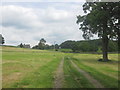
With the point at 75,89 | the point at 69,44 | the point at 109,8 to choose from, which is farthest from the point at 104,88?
the point at 69,44

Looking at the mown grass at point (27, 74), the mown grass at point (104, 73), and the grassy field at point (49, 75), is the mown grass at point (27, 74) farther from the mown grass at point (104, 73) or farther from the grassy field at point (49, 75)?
the mown grass at point (104, 73)

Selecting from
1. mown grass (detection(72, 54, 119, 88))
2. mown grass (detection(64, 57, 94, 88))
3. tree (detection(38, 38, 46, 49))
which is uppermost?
tree (detection(38, 38, 46, 49))

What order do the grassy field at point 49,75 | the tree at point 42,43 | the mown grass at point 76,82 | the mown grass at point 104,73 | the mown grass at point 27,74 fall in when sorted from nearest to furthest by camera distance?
the mown grass at point 76,82 < the grassy field at point 49,75 < the mown grass at point 27,74 < the mown grass at point 104,73 < the tree at point 42,43

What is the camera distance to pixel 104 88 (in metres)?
9.45

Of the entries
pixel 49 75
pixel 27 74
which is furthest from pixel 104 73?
pixel 27 74

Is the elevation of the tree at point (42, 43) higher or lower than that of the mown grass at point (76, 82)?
higher

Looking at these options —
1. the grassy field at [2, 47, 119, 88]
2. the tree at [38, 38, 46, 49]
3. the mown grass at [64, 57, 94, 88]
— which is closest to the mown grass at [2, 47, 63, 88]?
the grassy field at [2, 47, 119, 88]

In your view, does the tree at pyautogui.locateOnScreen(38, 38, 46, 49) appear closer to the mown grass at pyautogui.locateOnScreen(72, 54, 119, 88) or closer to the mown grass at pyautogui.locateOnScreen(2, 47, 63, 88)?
the mown grass at pyautogui.locateOnScreen(2, 47, 63, 88)

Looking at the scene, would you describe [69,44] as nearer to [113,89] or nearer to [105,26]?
[105,26]

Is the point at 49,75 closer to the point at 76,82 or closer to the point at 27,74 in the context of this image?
the point at 27,74

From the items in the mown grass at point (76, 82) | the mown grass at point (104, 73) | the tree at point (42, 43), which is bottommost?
the mown grass at point (104, 73)

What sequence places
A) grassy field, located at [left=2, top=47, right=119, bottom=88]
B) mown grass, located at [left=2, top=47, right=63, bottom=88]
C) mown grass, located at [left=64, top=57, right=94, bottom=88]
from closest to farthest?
mown grass, located at [left=64, top=57, right=94, bottom=88], grassy field, located at [left=2, top=47, right=119, bottom=88], mown grass, located at [left=2, top=47, right=63, bottom=88]

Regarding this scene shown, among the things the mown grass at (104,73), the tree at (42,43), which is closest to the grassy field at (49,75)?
the mown grass at (104,73)

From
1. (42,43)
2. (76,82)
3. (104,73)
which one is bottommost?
(104,73)
